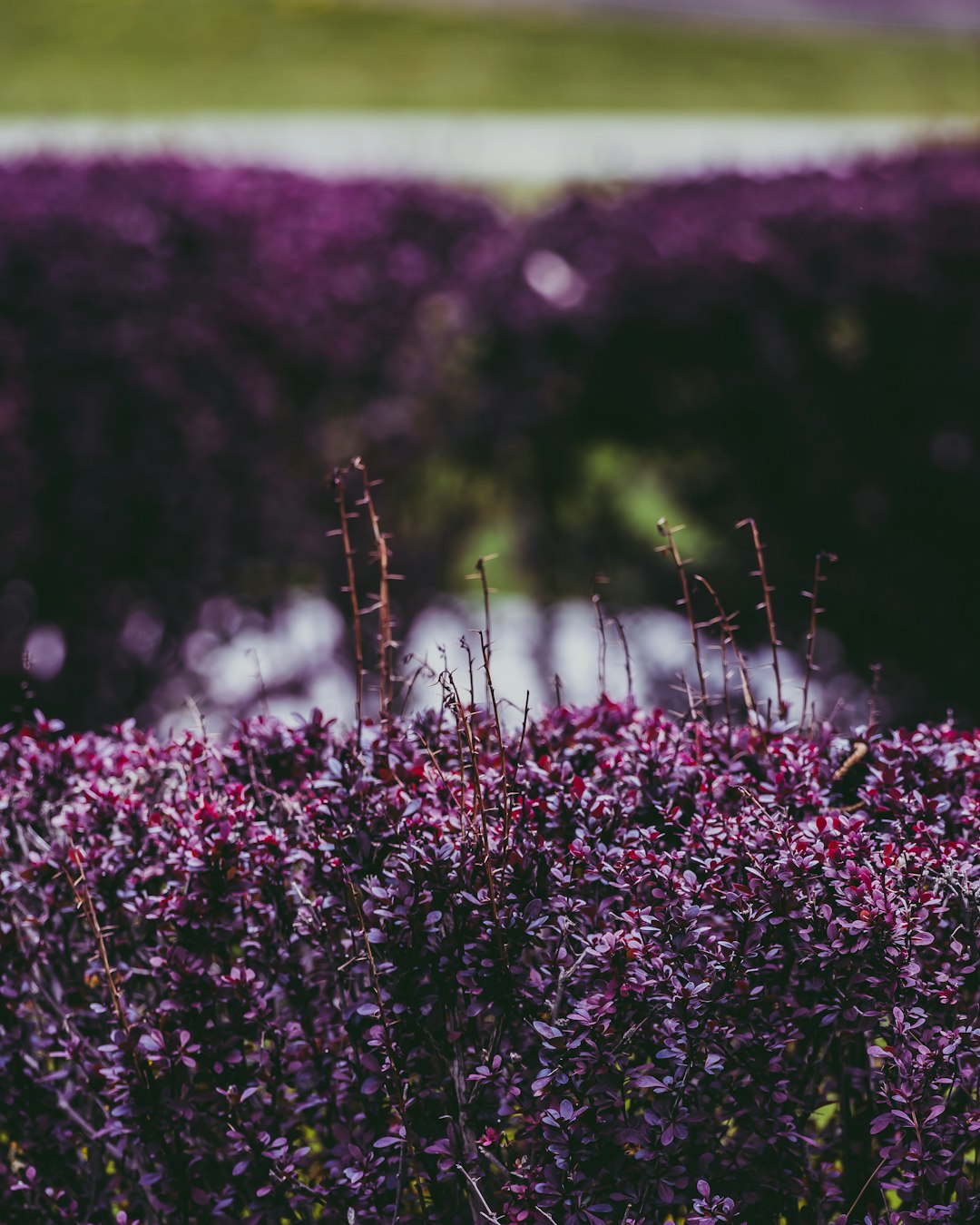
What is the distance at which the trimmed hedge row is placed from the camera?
564cm

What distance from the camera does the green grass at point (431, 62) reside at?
939 inches

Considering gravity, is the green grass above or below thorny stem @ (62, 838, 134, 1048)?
above

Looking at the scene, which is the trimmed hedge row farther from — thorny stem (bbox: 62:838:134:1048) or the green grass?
A: the green grass

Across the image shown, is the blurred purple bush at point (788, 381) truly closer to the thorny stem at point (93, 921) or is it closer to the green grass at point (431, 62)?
the thorny stem at point (93, 921)

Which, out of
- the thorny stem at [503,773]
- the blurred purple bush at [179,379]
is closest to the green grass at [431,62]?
the blurred purple bush at [179,379]

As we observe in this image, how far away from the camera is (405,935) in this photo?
7.29ft

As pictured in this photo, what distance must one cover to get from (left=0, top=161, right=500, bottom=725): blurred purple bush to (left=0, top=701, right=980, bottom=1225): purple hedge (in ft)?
10.5

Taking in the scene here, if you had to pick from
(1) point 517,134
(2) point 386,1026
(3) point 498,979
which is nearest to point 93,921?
(2) point 386,1026

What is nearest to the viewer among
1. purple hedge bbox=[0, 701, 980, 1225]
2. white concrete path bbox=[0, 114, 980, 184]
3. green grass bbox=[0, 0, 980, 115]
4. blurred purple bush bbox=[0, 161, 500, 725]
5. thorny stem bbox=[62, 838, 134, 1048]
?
purple hedge bbox=[0, 701, 980, 1225]

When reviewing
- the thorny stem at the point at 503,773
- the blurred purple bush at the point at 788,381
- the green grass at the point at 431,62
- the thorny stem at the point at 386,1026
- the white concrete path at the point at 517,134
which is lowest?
the thorny stem at the point at 386,1026

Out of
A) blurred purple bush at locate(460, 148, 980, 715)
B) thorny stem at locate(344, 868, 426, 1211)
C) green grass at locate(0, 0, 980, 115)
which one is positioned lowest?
thorny stem at locate(344, 868, 426, 1211)

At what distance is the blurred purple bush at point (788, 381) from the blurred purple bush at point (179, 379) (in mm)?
519

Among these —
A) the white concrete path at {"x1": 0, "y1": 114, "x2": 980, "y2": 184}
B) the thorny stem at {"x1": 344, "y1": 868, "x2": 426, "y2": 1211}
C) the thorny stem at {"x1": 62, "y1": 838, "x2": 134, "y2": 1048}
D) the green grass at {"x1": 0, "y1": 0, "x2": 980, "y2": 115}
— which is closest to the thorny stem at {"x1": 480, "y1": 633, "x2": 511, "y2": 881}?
the thorny stem at {"x1": 344, "y1": 868, "x2": 426, "y2": 1211}

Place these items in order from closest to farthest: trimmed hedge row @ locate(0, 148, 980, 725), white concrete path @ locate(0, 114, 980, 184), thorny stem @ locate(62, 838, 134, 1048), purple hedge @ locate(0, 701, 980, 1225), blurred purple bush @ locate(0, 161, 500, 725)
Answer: purple hedge @ locate(0, 701, 980, 1225), thorny stem @ locate(62, 838, 134, 1048), blurred purple bush @ locate(0, 161, 500, 725), trimmed hedge row @ locate(0, 148, 980, 725), white concrete path @ locate(0, 114, 980, 184)
